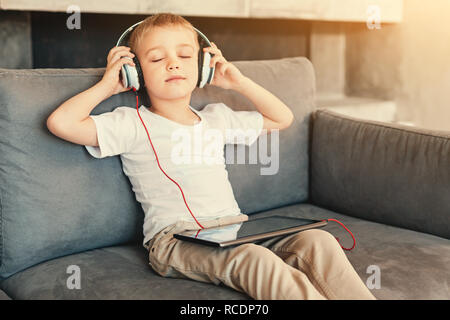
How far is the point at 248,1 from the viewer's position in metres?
2.36

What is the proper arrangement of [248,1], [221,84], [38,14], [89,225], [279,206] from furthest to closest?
[248,1], [38,14], [279,206], [221,84], [89,225]

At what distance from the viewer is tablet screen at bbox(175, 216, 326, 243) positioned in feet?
3.83

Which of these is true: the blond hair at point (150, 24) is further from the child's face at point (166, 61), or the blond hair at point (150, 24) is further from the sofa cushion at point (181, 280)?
the sofa cushion at point (181, 280)

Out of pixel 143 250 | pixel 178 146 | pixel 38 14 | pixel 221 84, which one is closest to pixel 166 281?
pixel 143 250

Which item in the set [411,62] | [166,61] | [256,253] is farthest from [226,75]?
[411,62]

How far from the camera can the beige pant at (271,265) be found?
3.45 ft

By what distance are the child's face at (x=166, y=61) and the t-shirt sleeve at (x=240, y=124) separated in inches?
6.5

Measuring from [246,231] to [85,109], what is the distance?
452 millimetres

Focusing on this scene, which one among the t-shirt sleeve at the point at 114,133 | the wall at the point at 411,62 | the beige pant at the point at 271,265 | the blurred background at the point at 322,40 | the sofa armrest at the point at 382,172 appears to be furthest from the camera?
the wall at the point at 411,62

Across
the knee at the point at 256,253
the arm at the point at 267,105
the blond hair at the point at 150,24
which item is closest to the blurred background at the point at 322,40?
the blond hair at the point at 150,24

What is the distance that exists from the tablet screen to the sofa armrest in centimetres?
36
